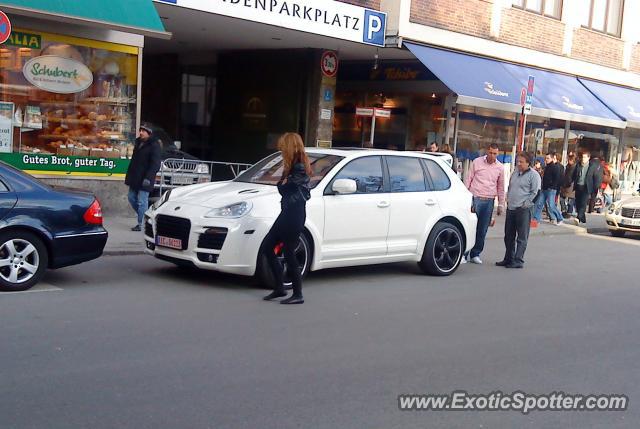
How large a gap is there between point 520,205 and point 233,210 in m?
5.14

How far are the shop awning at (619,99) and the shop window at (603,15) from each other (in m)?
1.71

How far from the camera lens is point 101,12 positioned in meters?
12.4

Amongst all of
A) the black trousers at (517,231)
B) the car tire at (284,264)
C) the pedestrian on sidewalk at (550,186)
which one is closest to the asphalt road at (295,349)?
the car tire at (284,264)

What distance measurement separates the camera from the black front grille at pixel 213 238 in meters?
8.25

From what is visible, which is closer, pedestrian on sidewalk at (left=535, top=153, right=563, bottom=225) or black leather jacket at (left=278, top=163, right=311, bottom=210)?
black leather jacket at (left=278, top=163, right=311, bottom=210)

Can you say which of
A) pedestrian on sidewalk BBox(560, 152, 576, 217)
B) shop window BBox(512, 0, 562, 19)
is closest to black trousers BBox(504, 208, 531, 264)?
pedestrian on sidewalk BBox(560, 152, 576, 217)

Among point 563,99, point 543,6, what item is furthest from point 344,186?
point 543,6

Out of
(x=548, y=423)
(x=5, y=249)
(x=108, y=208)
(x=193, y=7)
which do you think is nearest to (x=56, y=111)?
(x=108, y=208)

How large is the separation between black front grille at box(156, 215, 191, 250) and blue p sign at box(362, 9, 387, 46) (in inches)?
373

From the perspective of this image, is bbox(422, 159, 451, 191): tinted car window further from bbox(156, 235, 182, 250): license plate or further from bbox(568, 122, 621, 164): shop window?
bbox(568, 122, 621, 164): shop window

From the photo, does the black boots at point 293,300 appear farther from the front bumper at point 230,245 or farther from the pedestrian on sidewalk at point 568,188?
the pedestrian on sidewalk at point 568,188

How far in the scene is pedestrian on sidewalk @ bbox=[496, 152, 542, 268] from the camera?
38.0 feet

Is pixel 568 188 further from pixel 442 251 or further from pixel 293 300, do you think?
pixel 293 300

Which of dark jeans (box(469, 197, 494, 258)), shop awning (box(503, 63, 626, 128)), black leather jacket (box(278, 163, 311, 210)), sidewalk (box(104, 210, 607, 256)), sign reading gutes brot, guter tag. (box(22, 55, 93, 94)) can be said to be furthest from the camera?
shop awning (box(503, 63, 626, 128))
